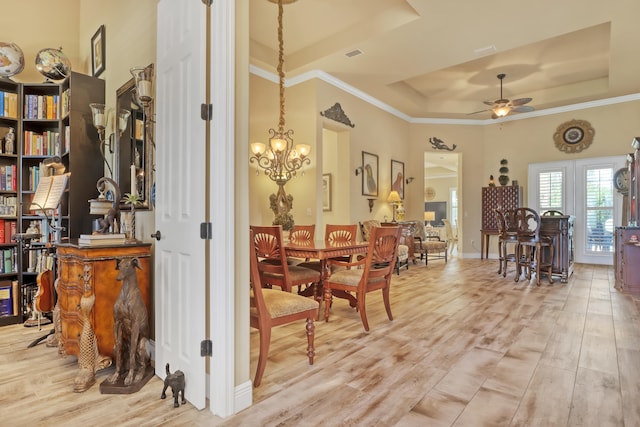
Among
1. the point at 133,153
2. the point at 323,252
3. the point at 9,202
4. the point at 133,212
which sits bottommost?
the point at 323,252

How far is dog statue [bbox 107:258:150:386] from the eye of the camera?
2.05m

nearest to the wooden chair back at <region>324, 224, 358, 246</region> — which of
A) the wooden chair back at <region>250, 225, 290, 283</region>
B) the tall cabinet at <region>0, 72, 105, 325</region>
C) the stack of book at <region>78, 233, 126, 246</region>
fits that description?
the wooden chair back at <region>250, 225, 290, 283</region>

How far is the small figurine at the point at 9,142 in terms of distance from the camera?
135 inches

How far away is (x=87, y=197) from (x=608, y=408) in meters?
4.22

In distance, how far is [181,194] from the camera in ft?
6.47

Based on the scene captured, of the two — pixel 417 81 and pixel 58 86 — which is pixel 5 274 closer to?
pixel 58 86

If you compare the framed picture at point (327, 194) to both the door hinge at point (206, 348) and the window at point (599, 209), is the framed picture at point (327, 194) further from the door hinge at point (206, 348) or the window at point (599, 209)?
the window at point (599, 209)

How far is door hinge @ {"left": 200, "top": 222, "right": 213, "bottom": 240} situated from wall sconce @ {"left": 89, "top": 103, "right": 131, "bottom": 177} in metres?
1.73

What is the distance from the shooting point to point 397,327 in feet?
10.3

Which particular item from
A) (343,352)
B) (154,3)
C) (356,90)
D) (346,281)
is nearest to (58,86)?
(154,3)

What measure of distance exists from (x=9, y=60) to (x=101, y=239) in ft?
8.44

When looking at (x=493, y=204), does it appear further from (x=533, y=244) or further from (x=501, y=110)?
(x=533, y=244)

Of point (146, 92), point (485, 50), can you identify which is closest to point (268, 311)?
point (146, 92)

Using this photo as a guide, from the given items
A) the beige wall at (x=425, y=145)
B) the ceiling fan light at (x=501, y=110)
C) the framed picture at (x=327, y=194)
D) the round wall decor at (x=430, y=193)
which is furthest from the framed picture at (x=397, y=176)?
the round wall decor at (x=430, y=193)
